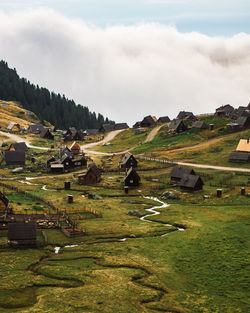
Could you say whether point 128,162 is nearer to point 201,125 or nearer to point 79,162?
point 79,162

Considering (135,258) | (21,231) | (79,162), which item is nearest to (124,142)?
(79,162)

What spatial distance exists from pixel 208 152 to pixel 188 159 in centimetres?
1019

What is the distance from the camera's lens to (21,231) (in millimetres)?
52719

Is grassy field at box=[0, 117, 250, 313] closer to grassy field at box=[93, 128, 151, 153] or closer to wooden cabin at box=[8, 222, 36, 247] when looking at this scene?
wooden cabin at box=[8, 222, 36, 247]

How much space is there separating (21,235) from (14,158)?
7673 cm

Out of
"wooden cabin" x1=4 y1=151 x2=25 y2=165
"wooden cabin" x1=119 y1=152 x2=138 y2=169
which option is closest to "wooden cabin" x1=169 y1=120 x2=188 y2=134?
"wooden cabin" x1=119 y1=152 x2=138 y2=169

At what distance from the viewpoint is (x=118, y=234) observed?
59.5 meters

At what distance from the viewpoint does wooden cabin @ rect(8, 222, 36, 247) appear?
52.2m

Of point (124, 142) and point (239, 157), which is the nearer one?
point (239, 157)

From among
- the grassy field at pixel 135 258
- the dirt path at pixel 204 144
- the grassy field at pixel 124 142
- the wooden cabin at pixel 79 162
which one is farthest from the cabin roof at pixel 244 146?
the grassy field at pixel 124 142

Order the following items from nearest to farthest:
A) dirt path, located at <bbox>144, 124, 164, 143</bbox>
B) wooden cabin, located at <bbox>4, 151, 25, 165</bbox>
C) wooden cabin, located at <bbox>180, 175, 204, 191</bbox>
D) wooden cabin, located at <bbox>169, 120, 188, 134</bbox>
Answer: wooden cabin, located at <bbox>180, 175, 204, 191</bbox> → wooden cabin, located at <bbox>4, 151, 25, 165</bbox> → wooden cabin, located at <bbox>169, 120, 188, 134</bbox> → dirt path, located at <bbox>144, 124, 164, 143</bbox>

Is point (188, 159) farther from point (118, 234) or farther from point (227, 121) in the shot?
point (118, 234)

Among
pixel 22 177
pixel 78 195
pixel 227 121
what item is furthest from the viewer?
pixel 227 121

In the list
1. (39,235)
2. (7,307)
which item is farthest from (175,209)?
(7,307)
